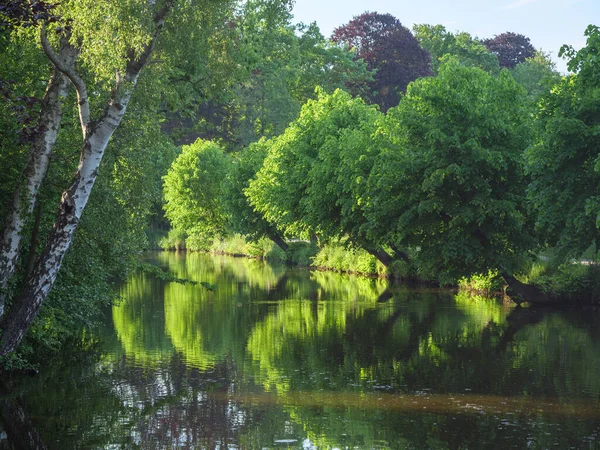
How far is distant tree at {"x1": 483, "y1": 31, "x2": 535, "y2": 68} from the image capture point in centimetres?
8738

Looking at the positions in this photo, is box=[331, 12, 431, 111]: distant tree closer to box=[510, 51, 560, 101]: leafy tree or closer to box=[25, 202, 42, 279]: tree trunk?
box=[510, 51, 560, 101]: leafy tree

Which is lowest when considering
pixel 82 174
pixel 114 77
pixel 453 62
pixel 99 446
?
pixel 99 446

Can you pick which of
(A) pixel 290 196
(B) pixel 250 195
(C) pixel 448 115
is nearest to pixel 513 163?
(C) pixel 448 115

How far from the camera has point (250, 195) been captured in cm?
5272

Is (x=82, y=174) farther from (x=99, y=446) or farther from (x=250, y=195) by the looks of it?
(x=250, y=195)

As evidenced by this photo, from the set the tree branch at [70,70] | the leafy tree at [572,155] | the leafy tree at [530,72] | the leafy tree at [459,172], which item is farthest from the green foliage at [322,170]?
the leafy tree at [530,72]

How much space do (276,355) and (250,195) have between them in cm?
3292

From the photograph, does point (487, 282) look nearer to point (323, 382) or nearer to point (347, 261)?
point (347, 261)

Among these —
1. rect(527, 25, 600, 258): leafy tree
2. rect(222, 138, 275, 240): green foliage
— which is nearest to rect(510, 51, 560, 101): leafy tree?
rect(222, 138, 275, 240): green foliage

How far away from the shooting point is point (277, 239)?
5825 centimetres

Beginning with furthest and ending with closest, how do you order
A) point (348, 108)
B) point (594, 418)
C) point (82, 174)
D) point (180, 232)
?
point (180, 232)
point (348, 108)
point (82, 174)
point (594, 418)

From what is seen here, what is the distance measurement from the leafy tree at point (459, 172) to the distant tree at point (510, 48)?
193 feet

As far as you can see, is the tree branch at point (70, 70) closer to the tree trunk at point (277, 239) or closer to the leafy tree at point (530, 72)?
the tree trunk at point (277, 239)

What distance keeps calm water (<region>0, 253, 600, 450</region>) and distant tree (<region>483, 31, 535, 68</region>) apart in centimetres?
6190
